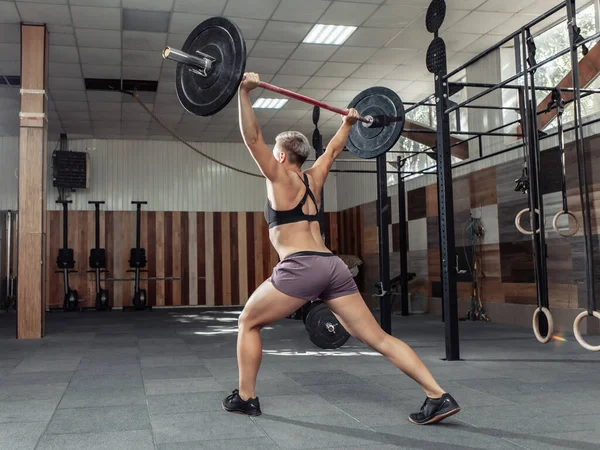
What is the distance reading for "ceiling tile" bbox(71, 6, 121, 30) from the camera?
6258mm

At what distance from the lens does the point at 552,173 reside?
6.52m

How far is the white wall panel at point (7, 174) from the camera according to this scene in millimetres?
11523

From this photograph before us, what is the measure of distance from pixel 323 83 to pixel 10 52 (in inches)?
165

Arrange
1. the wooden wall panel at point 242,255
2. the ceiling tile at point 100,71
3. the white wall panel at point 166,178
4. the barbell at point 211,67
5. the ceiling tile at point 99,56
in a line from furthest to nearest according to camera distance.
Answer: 1. the wooden wall panel at point 242,255
2. the white wall panel at point 166,178
3. the ceiling tile at point 100,71
4. the ceiling tile at point 99,56
5. the barbell at point 211,67

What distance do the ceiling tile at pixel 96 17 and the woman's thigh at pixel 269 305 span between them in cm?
478

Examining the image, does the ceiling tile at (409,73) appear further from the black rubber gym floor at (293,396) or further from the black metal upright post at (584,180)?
the black metal upright post at (584,180)

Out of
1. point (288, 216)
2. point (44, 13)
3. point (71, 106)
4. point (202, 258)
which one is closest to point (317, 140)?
point (44, 13)

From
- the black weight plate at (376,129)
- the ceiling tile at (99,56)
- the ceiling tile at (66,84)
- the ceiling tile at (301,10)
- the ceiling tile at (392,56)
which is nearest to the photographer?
the black weight plate at (376,129)

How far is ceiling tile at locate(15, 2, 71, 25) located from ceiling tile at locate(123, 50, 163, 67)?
Result: 1036mm

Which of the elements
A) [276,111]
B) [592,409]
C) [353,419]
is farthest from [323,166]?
[276,111]

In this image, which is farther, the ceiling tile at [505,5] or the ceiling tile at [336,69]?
the ceiling tile at [336,69]

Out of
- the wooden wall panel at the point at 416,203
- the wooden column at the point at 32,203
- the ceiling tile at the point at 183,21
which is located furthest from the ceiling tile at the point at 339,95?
the wooden column at the point at 32,203

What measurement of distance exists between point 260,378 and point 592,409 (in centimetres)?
192

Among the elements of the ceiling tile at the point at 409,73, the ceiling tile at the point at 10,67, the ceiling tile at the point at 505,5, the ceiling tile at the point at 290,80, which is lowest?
the ceiling tile at the point at 409,73
